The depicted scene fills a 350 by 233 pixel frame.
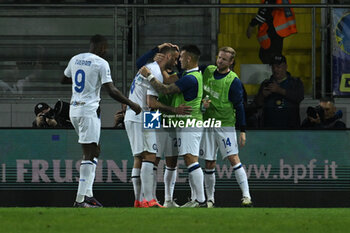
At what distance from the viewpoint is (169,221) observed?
7891mm

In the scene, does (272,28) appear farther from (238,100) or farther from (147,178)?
(147,178)

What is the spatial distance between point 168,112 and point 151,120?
0.78 ft

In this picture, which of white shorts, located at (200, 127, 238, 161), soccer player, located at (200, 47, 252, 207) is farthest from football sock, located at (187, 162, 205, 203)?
white shorts, located at (200, 127, 238, 161)

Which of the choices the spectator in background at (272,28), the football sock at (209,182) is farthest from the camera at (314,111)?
the football sock at (209,182)

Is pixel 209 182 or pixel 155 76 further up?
pixel 155 76

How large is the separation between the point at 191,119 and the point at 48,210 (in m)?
2.16

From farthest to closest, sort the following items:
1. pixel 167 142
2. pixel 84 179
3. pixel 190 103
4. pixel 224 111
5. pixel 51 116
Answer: pixel 51 116
pixel 224 111
pixel 167 142
pixel 190 103
pixel 84 179

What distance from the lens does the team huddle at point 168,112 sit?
33.1ft

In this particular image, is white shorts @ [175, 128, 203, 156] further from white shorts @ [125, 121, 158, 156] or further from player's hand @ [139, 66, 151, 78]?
player's hand @ [139, 66, 151, 78]

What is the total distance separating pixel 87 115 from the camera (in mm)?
10102

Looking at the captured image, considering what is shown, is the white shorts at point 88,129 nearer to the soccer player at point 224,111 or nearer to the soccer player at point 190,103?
the soccer player at point 190,103

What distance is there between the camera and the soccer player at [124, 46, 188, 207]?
10164 mm

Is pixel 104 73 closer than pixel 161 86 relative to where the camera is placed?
Yes

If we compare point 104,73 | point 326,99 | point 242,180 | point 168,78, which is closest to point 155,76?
point 168,78
